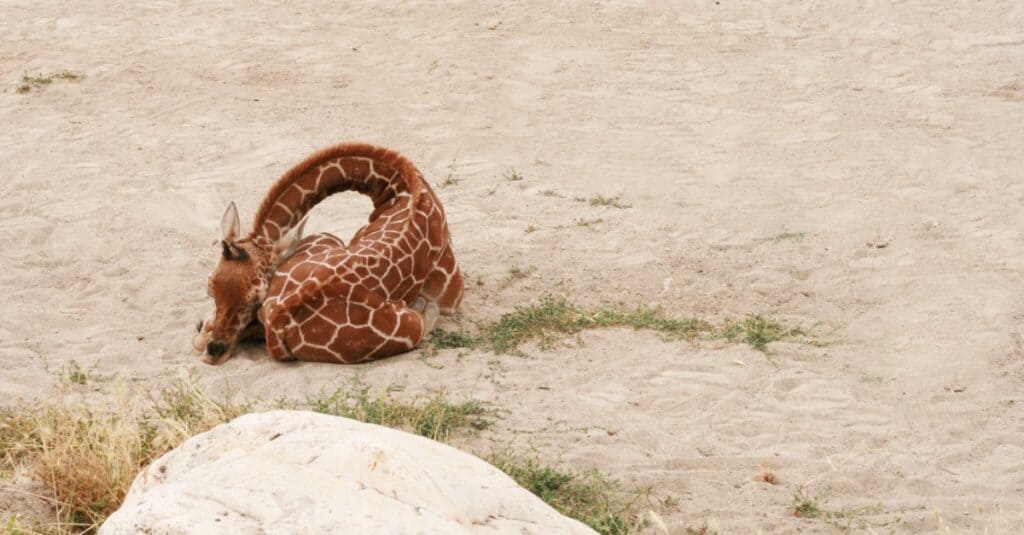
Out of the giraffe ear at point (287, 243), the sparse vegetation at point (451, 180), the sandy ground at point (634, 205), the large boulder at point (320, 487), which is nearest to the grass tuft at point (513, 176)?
the sandy ground at point (634, 205)

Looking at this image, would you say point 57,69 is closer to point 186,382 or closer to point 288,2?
point 288,2

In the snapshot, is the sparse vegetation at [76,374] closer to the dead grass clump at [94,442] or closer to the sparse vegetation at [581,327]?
the dead grass clump at [94,442]

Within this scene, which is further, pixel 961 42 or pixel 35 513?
pixel 961 42

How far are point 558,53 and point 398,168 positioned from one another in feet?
16.9

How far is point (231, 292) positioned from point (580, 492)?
2.68 m

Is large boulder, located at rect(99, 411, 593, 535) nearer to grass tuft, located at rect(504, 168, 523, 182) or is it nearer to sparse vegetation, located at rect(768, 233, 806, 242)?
sparse vegetation, located at rect(768, 233, 806, 242)

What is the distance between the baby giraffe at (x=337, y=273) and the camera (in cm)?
668

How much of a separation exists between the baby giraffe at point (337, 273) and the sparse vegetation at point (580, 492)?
1.64 metres

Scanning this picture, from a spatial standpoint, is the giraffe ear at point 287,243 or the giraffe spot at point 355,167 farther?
the giraffe spot at point 355,167

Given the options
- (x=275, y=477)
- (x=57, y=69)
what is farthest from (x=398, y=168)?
(x=57, y=69)

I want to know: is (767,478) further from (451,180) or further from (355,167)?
(451,180)

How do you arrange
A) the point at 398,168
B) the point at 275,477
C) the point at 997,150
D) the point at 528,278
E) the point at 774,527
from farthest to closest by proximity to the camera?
the point at 997,150 → the point at 528,278 → the point at 398,168 → the point at 774,527 → the point at 275,477

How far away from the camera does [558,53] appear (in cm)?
1211

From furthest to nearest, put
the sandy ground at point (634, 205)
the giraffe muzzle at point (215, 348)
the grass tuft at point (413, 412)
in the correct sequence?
the giraffe muzzle at point (215, 348) → the sandy ground at point (634, 205) → the grass tuft at point (413, 412)
